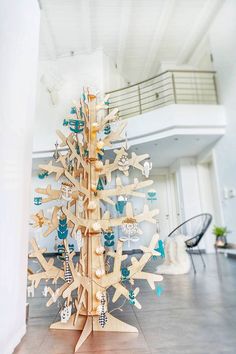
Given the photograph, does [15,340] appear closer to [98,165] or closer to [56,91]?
[98,165]

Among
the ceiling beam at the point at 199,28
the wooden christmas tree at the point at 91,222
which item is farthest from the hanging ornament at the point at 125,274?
the ceiling beam at the point at 199,28

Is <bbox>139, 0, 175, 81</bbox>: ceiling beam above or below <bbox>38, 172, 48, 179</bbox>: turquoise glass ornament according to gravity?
above

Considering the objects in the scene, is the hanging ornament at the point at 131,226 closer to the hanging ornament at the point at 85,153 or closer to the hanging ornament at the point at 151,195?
the hanging ornament at the point at 151,195

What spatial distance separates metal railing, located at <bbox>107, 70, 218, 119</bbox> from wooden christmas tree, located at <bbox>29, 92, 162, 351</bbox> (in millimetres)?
3657

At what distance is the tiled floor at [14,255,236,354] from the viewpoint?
1.14 meters

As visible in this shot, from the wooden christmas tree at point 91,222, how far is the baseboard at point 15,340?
0.20 meters

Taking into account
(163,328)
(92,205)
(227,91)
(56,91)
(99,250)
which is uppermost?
(227,91)

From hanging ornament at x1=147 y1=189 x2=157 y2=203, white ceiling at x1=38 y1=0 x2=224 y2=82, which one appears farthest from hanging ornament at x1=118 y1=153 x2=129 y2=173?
white ceiling at x1=38 y1=0 x2=224 y2=82

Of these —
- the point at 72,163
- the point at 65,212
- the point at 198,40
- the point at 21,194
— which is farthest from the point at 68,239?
the point at 198,40

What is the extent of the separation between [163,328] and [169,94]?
4775 millimetres

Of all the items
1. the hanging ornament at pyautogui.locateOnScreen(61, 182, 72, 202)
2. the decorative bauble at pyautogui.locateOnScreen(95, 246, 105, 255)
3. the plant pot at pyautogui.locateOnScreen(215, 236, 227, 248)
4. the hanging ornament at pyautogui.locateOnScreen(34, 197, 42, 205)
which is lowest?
the plant pot at pyautogui.locateOnScreen(215, 236, 227, 248)

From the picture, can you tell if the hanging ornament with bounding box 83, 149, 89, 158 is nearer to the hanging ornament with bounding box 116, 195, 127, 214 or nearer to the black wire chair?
the hanging ornament with bounding box 116, 195, 127, 214

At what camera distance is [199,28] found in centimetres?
560

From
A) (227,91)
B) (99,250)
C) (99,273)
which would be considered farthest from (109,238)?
(227,91)
